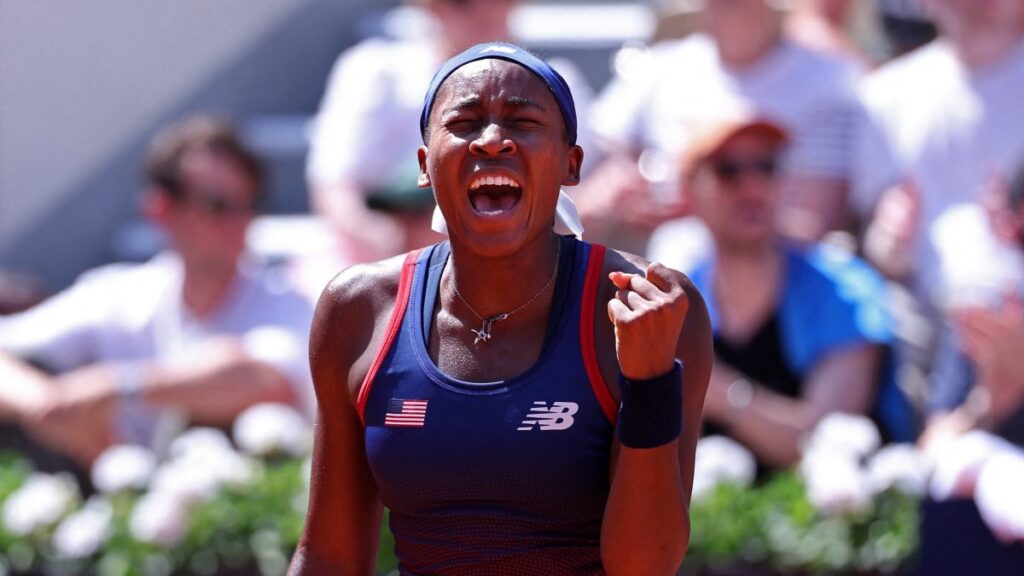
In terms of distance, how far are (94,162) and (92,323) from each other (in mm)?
2269

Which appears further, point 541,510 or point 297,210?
point 297,210

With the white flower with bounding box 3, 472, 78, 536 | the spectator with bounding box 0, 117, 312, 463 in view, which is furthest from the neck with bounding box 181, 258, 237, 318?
the white flower with bounding box 3, 472, 78, 536

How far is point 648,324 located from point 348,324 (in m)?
0.55

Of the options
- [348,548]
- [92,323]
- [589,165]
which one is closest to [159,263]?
[92,323]

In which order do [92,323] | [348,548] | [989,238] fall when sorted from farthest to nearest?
1. [92,323]
2. [989,238]
3. [348,548]

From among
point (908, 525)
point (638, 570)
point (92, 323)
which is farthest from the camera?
point (92, 323)

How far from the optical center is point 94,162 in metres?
7.84

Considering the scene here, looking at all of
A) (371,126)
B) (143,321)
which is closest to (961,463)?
(371,126)

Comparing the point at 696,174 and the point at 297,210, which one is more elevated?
the point at 696,174

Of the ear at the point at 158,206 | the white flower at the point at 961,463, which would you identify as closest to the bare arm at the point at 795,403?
the white flower at the point at 961,463

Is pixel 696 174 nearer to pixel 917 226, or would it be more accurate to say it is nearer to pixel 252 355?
pixel 917 226

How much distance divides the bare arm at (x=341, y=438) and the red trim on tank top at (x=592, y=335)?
12.1 inches

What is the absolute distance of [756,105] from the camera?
5551 millimetres

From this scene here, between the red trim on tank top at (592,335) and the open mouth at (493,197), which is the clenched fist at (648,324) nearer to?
the red trim on tank top at (592,335)
